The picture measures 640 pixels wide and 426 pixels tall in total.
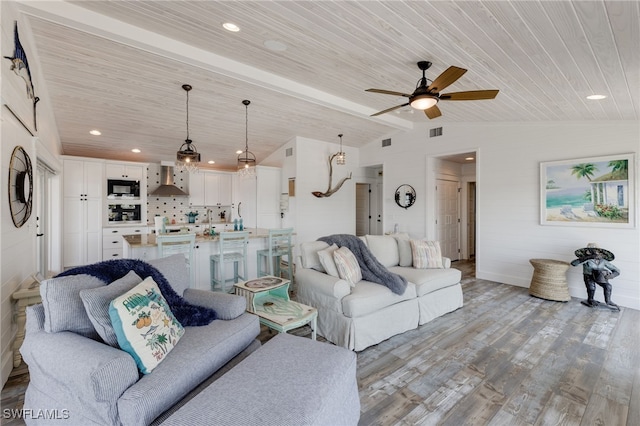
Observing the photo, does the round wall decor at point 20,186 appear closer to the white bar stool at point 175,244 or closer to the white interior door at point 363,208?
the white bar stool at point 175,244

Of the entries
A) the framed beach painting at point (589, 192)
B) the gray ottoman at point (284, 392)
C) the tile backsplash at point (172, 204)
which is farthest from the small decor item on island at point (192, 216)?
the framed beach painting at point (589, 192)

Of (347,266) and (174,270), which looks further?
(347,266)

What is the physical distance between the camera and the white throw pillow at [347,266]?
10.3ft

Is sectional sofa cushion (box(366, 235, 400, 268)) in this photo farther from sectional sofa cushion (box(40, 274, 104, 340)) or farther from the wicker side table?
sectional sofa cushion (box(40, 274, 104, 340))

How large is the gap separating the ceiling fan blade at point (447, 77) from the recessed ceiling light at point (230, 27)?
1954mm

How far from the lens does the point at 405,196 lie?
6438 millimetres

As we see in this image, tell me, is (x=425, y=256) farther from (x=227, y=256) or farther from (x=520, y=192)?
(x=227, y=256)

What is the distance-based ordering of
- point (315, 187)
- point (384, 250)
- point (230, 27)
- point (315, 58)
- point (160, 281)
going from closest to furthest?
1. point (160, 281)
2. point (230, 27)
3. point (315, 58)
4. point (384, 250)
5. point (315, 187)

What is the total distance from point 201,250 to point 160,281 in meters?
2.40

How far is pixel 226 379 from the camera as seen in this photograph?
1525mm

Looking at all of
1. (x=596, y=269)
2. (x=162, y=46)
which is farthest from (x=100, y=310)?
(x=596, y=269)

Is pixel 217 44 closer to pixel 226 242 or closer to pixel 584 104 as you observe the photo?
pixel 226 242

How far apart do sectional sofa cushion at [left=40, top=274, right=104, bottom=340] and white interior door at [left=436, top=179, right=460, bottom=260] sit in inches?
242

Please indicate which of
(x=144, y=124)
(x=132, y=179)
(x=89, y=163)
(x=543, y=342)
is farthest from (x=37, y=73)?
(x=543, y=342)
